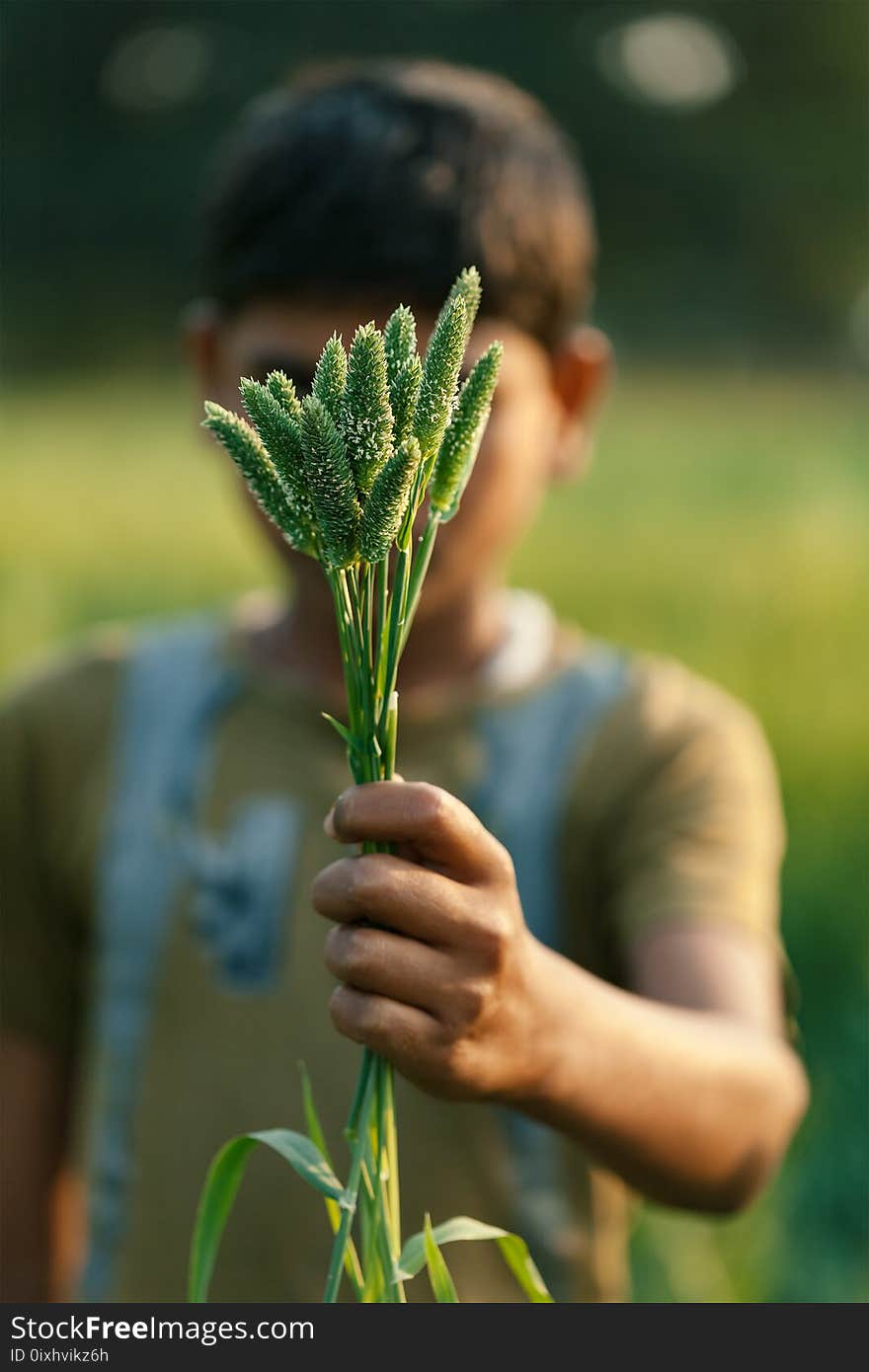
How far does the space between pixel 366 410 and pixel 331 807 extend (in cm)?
45

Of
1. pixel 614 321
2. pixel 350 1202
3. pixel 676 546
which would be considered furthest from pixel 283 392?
pixel 614 321

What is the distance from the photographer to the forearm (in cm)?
54

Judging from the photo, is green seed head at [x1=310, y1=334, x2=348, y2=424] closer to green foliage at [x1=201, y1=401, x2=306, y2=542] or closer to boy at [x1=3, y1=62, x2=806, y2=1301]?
green foliage at [x1=201, y1=401, x2=306, y2=542]

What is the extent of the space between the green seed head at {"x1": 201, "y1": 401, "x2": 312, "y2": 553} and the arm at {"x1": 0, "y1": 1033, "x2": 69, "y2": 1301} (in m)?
0.66

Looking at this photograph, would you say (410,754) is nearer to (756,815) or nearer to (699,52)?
(756,815)

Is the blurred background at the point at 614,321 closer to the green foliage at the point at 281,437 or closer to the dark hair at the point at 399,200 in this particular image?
the dark hair at the point at 399,200

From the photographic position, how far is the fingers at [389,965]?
0.43m

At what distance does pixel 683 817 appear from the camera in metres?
0.84

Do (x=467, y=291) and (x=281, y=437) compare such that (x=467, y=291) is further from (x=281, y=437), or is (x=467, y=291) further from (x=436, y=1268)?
(x=436, y=1268)

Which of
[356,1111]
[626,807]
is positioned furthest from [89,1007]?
[356,1111]

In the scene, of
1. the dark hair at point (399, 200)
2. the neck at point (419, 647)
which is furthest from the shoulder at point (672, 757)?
the dark hair at point (399, 200)

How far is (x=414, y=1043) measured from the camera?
435 mm

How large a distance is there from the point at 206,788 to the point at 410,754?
14cm

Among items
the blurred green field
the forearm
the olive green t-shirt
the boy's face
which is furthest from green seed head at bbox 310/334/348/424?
the blurred green field
